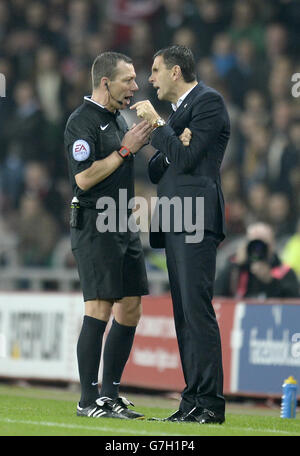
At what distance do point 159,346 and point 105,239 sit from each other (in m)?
3.93

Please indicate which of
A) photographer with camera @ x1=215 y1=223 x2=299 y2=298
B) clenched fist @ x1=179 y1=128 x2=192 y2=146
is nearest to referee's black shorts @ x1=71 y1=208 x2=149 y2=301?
clenched fist @ x1=179 y1=128 x2=192 y2=146

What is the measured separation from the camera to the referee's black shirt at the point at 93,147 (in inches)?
296

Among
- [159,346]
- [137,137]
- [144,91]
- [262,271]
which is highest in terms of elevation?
[144,91]

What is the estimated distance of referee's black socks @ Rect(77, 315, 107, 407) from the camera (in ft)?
24.6

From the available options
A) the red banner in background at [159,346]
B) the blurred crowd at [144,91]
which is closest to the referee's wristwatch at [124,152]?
the red banner in background at [159,346]

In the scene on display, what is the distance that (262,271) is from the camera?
11.2 meters

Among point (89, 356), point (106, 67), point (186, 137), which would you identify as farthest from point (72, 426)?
point (106, 67)

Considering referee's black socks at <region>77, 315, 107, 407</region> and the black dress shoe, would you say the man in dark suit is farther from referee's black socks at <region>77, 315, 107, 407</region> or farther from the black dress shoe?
referee's black socks at <region>77, 315, 107, 407</region>

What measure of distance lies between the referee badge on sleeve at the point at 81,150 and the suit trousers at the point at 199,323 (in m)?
0.78

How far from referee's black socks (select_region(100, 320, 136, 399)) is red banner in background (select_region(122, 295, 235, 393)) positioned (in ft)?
10.1

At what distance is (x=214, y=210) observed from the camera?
7.33 meters

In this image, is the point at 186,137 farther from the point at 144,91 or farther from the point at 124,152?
the point at 144,91

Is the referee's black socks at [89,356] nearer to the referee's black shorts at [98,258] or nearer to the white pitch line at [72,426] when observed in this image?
the referee's black shorts at [98,258]
